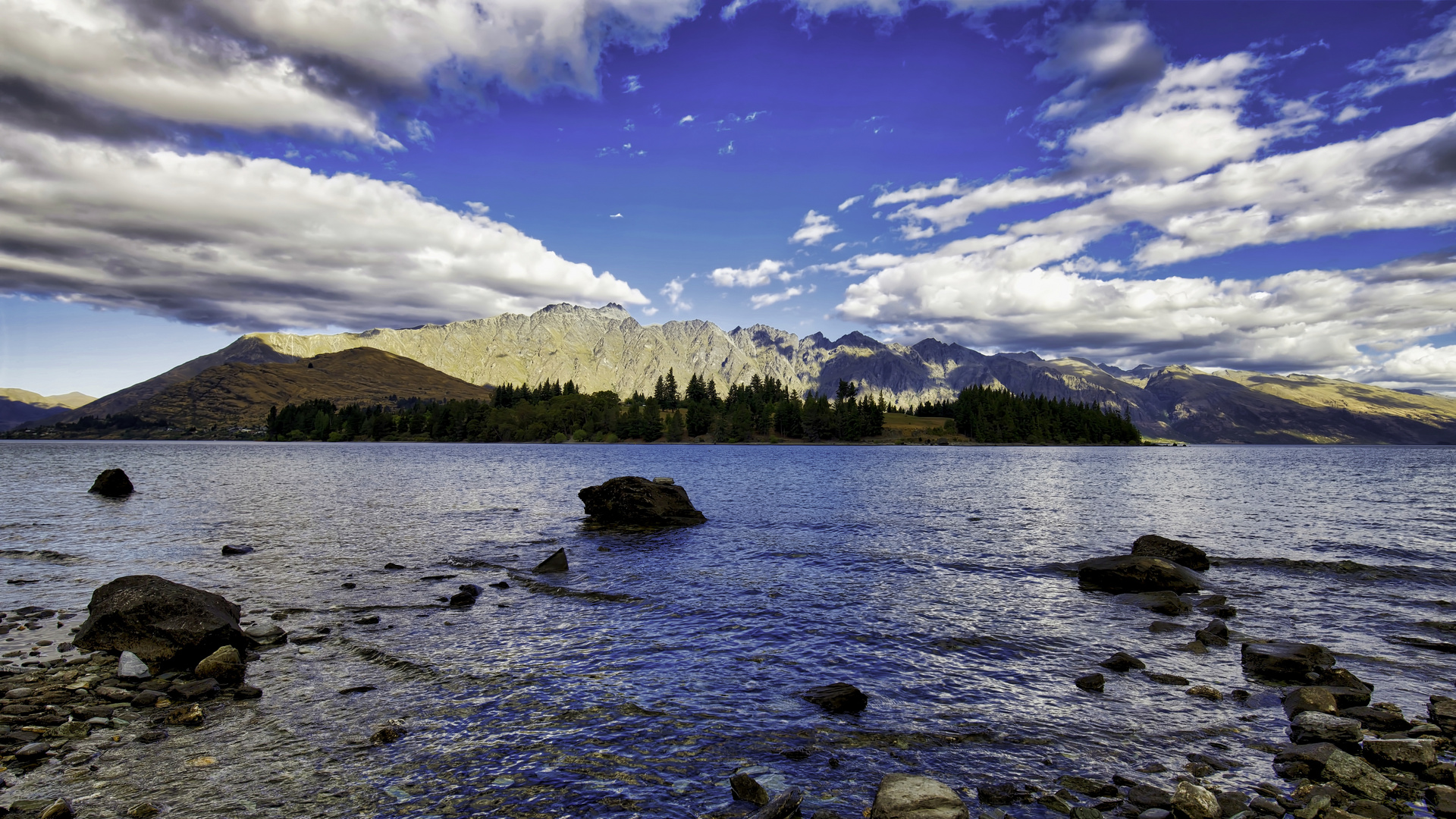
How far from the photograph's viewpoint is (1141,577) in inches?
1187

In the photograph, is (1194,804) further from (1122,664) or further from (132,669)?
(132,669)


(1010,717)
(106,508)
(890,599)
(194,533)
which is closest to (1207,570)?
(890,599)

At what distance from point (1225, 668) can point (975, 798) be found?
43.2 feet

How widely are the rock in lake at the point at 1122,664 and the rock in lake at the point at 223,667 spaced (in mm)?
25021

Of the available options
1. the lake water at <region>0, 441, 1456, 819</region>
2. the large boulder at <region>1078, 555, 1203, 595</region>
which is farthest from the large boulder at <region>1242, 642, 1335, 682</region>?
the large boulder at <region>1078, 555, 1203, 595</region>

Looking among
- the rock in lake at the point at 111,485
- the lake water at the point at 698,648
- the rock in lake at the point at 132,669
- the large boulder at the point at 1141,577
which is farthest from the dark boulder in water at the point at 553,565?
the rock in lake at the point at 111,485

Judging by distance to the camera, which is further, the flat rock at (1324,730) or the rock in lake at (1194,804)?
the flat rock at (1324,730)

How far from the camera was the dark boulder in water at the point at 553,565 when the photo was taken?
106ft

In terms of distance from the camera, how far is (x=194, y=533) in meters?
42.4

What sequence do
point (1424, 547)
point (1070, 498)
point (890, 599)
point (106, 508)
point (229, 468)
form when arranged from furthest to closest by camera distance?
point (229, 468) < point (1070, 498) < point (106, 508) < point (1424, 547) < point (890, 599)

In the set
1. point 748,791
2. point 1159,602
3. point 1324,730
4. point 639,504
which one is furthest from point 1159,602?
point 639,504

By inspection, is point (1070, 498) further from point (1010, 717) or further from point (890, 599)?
point (1010, 717)

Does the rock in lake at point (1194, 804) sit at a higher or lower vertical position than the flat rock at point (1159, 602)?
higher

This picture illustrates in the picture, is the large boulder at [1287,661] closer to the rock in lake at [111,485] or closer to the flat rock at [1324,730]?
the flat rock at [1324,730]
